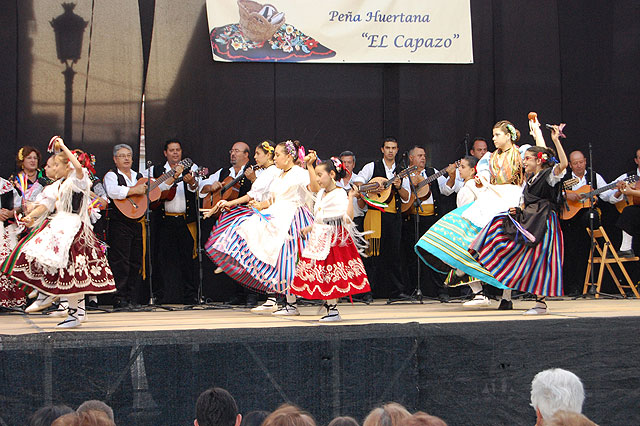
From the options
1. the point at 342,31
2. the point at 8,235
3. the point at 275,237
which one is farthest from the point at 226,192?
the point at 342,31

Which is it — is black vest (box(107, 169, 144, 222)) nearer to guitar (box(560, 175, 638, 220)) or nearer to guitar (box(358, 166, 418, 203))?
guitar (box(358, 166, 418, 203))

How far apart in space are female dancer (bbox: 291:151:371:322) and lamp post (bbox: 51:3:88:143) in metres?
3.19

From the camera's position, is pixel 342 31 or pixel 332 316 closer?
pixel 332 316

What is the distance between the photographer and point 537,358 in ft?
15.3

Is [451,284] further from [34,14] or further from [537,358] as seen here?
[34,14]

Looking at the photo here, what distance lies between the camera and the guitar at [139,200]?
790 centimetres

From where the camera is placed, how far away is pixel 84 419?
2.46 m

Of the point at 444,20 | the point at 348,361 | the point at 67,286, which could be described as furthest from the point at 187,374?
the point at 444,20

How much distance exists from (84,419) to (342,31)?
267 inches

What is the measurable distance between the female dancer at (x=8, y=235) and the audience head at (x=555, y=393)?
17.8ft

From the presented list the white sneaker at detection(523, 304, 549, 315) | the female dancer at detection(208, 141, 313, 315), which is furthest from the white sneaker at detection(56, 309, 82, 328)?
the white sneaker at detection(523, 304, 549, 315)

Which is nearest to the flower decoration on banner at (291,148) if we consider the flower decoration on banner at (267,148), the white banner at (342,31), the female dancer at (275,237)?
the female dancer at (275,237)

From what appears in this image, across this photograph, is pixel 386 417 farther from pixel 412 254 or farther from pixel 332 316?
pixel 412 254

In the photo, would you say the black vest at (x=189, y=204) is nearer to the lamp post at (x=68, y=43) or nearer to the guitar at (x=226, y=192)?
the guitar at (x=226, y=192)
